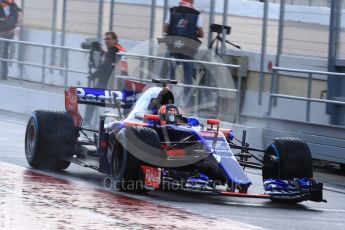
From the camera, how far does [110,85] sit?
72.9ft

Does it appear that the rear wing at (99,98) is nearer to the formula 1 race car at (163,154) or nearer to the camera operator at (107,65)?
the formula 1 race car at (163,154)

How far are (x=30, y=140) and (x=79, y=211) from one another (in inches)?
159

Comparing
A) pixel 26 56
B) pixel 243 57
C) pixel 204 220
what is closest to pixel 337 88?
pixel 243 57

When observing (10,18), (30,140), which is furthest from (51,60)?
(30,140)

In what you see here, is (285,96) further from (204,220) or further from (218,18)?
(204,220)

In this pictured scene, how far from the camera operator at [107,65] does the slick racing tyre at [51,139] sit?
6.25 m

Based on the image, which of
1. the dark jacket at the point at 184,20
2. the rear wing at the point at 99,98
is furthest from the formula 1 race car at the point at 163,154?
the dark jacket at the point at 184,20

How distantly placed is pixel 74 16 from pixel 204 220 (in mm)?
Answer: 14266

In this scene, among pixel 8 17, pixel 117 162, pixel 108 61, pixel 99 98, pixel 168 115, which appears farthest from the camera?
pixel 8 17

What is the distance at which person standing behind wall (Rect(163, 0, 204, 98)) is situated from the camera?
21.3 metres

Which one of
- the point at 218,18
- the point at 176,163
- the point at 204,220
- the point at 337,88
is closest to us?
the point at 204,220

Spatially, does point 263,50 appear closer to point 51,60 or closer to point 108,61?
point 108,61

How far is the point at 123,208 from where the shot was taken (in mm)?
12578

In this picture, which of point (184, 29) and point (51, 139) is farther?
point (184, 29)
